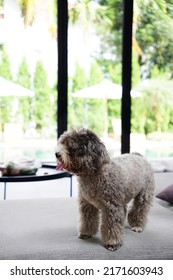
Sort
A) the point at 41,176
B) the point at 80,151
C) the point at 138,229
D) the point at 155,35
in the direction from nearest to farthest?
the point at 80,151
the point at 138,229
the point at 41,176
the point at 155,35

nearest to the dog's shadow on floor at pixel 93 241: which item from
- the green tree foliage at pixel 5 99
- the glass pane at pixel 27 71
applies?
the glass pane at pixel 27 71

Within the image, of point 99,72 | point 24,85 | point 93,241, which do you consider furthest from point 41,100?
point 93,241

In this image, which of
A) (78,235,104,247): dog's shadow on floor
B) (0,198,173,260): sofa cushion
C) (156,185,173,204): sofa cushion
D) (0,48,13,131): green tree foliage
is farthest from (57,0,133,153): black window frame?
(78,235,104,247): dog's shadow on floor

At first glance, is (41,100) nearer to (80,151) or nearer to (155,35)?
(155,35)

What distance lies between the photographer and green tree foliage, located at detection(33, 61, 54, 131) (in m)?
3.69

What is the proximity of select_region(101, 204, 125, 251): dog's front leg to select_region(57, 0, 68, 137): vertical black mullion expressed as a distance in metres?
2.22

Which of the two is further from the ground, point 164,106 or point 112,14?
point 112,14

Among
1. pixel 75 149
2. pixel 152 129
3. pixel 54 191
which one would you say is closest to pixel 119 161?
pixel 75 149

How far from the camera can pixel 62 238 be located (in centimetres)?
167

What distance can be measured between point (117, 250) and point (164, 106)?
8.69ft

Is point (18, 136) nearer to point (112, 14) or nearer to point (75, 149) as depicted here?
point (112, 14)

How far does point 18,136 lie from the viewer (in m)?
3.78

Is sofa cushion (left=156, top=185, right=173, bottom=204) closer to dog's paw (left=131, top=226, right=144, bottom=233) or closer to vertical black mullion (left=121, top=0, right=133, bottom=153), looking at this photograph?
dog's paw (left=131, top=226, right=144, bottom=233)

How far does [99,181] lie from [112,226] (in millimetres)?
191
